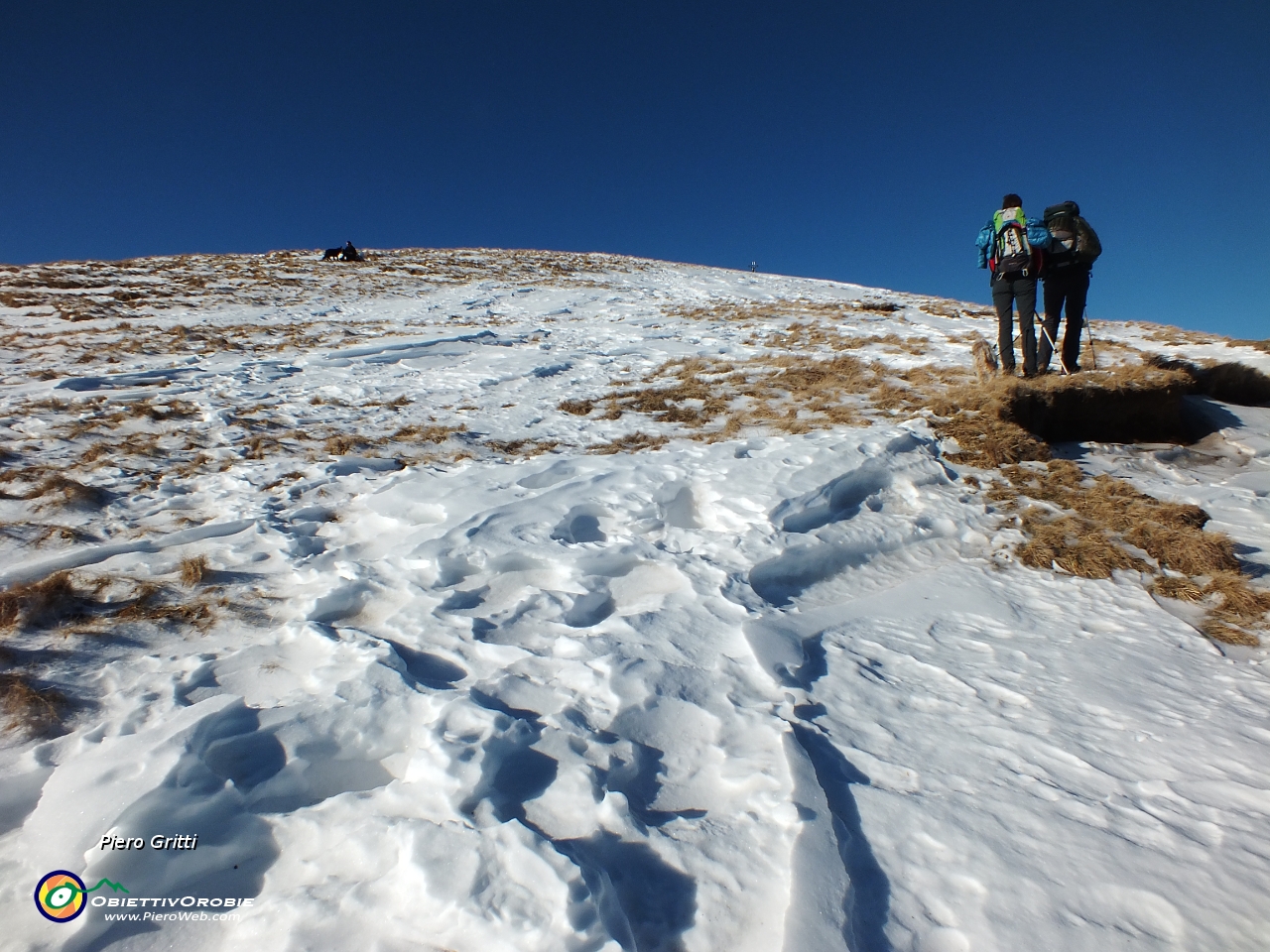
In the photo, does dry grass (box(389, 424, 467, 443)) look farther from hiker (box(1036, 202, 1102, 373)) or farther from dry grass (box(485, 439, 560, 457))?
hiker (box(1036, 202, 1102, 373))

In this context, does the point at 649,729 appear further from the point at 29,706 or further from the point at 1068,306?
the point at 1068,306

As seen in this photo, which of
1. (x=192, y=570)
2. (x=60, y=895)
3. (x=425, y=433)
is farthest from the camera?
(x=425, y=433)

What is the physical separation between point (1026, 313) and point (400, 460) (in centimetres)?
673

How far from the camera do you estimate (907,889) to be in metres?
1.80

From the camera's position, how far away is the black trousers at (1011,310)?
664 centimetres

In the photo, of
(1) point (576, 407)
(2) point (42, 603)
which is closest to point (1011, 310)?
(1) point (576, 407)

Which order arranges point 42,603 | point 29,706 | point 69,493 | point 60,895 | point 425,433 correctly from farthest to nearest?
point 425,433, point 69,493, point 42,603, point 29,706, point 60,895

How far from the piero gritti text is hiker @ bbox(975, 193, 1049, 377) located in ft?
25.7

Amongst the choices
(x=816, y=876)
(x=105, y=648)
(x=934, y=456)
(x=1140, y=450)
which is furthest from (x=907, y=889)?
(x=1140, y=450)

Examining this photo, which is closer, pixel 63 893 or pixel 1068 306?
pixel 63 893

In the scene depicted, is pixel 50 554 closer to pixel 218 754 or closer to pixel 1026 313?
pixel 218 754

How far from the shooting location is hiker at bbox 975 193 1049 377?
648 cm

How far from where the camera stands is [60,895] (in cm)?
169

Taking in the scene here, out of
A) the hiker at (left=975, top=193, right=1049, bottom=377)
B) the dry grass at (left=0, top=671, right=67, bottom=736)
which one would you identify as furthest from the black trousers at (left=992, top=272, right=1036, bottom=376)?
the dry grass at (left=0, top=671, right=67, bottom=736)
